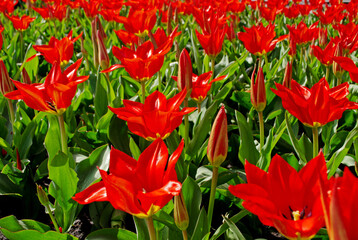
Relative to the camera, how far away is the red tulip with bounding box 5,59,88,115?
1290 mm

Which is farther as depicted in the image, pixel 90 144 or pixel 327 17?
pixel 327 17

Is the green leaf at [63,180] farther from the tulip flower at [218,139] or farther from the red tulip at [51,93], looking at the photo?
the tulip flower at [218,139]

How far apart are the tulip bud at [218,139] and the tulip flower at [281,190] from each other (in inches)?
8.2

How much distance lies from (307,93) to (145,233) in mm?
661

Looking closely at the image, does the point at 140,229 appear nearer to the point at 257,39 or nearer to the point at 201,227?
the point at 201,227

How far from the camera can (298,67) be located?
256 cm

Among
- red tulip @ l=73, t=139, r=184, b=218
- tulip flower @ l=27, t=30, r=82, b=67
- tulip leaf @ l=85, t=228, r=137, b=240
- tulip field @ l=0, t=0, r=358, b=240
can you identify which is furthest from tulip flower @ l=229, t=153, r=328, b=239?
tulip flower @ l=27, t=30, r=82, b=67

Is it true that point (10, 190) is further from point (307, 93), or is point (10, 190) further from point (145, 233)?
point (307, 93)

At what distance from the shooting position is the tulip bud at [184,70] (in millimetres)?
1531

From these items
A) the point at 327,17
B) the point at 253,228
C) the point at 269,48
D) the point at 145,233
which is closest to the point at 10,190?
the point at 145,233

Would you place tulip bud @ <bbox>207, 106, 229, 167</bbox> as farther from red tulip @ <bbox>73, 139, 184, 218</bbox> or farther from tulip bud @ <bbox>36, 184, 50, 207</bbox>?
tulip bud @ <bbox>36, 184, 50, 207</bbox>

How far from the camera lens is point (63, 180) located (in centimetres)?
142

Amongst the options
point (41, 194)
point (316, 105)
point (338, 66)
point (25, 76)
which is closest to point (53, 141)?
point (41, 194)

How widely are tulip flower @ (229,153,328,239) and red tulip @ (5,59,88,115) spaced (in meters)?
0.73
